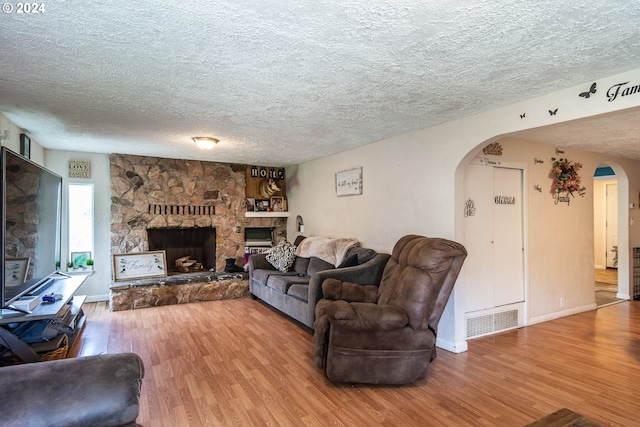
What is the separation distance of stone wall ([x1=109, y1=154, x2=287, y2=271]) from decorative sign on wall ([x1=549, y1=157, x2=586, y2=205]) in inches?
186

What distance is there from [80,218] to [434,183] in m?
5.20

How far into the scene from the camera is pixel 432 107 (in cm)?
307

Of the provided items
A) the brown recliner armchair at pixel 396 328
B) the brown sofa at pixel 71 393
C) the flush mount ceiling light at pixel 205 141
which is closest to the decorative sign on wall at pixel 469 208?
the brown recliner armchair at pixel 396 328

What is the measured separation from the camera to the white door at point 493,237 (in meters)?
3.82

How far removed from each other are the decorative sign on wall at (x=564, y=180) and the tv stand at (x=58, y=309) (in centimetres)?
558

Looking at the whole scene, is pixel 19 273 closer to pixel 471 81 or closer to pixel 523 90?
pixel 471 81

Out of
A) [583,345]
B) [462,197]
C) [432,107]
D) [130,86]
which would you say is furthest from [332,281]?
[583,345]

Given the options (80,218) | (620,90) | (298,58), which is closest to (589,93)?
(620,90)

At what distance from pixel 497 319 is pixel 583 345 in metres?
0.81

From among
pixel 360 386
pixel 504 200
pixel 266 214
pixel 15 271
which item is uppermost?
pixel 504 200

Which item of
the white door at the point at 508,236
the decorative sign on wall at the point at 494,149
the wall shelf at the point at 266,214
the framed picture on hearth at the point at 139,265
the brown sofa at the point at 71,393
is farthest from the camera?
the wall shelf at the point at 266,214

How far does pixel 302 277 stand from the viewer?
16.3ft

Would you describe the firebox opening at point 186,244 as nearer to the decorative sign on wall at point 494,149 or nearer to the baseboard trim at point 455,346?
the baseboard trim at point 455,346

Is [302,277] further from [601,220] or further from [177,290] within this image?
[601,220]
